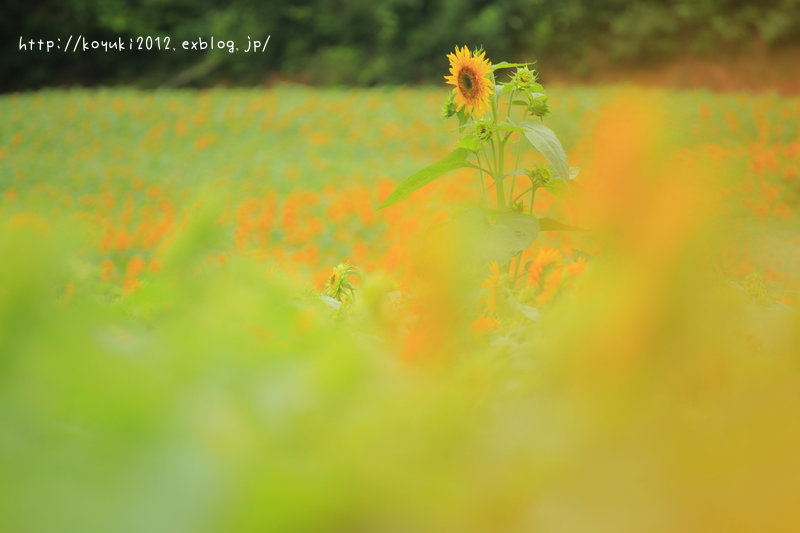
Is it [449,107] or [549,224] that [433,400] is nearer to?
[549,224]

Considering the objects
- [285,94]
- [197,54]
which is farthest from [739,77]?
[197,54]

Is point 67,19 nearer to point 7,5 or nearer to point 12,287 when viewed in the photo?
point 7,5

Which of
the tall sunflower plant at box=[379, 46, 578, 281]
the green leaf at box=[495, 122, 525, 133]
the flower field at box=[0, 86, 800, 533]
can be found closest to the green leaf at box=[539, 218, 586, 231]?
the tall sunflower plant at box=[379, 46, 578, 281]

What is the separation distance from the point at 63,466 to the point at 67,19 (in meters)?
13.7

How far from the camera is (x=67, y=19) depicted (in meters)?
12.1

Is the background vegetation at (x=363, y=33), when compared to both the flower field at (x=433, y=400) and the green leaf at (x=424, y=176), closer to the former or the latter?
the green leaf at (x=424, y=176)

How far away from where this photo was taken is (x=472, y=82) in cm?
112

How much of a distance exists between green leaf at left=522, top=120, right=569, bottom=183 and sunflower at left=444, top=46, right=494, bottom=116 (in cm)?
9

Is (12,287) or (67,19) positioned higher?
(67,19)

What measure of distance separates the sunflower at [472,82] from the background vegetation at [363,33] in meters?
10.3

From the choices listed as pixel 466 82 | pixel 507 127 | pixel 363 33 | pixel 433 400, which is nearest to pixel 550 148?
pixel 507 127

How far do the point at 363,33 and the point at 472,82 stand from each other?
1157 cm

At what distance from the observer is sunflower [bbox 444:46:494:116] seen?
1.12m

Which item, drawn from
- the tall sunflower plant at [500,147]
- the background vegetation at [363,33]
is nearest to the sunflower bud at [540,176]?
the tall sunflower plant at [500,147]
